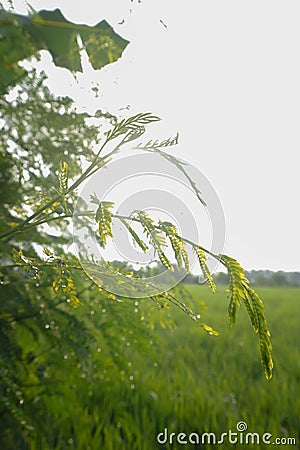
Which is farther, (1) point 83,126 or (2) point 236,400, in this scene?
(2) point 236,400

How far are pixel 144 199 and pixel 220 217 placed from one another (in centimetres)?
15

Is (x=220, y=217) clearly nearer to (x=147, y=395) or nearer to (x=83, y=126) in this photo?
(x=83, y=126)

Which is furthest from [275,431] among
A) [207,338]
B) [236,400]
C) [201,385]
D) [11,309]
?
[207,338]

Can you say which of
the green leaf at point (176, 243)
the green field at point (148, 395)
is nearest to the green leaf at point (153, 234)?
the green leaf at point (176, 243)

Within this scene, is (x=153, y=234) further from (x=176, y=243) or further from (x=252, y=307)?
(x=252, y=307)

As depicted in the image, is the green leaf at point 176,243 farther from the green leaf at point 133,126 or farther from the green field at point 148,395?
the green field at point 148,395

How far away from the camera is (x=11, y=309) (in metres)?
1.40

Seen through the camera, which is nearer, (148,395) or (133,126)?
(133,126)

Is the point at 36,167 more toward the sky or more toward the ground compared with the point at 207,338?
more toward the sky

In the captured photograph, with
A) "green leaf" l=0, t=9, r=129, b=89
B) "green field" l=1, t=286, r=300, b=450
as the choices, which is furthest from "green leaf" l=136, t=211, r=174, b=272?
"green field" l=1, t=286, r=300, b=450

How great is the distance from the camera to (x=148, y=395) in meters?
3.17

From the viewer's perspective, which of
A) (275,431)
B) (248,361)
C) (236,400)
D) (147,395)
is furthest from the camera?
(248,361)

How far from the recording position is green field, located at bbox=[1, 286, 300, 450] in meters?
1.54

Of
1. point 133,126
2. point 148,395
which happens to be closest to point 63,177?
point 133,126
